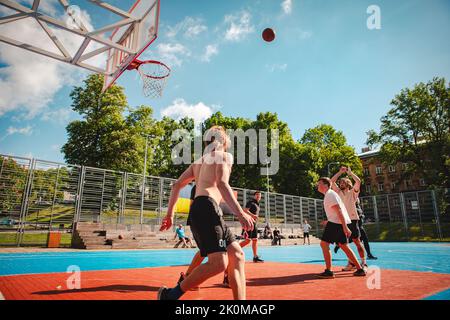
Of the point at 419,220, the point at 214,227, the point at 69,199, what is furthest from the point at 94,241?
the point at 419,220

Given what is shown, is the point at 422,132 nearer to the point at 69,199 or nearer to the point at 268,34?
the point at 268,34

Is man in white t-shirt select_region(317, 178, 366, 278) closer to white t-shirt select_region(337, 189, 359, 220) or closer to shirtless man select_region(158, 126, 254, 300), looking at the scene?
white t-shirt select_region(337, 189, 359, 220)

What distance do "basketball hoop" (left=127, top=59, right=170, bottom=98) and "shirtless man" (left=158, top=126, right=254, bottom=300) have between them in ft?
29.5

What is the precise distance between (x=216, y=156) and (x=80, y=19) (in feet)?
28.3

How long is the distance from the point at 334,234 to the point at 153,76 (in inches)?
368

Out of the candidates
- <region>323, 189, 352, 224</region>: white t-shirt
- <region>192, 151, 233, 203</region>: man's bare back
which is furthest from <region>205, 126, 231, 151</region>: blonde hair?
<region>323, 189, 352, 224</region>: white t-shirt

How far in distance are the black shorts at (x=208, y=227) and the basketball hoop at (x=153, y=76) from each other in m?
9.43

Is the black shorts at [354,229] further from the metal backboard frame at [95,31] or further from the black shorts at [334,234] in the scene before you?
the metal backboard frame at [95,31]

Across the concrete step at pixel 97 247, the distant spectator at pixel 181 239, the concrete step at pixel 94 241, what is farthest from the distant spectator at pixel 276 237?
the concrete step at pixel 94 241

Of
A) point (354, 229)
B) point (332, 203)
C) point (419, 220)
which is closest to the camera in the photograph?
point (332, 203)

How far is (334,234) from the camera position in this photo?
596 cm

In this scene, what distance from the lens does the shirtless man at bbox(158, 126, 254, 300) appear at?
2758 millimetres

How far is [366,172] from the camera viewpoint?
65.0 meters

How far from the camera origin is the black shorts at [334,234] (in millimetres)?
5859
